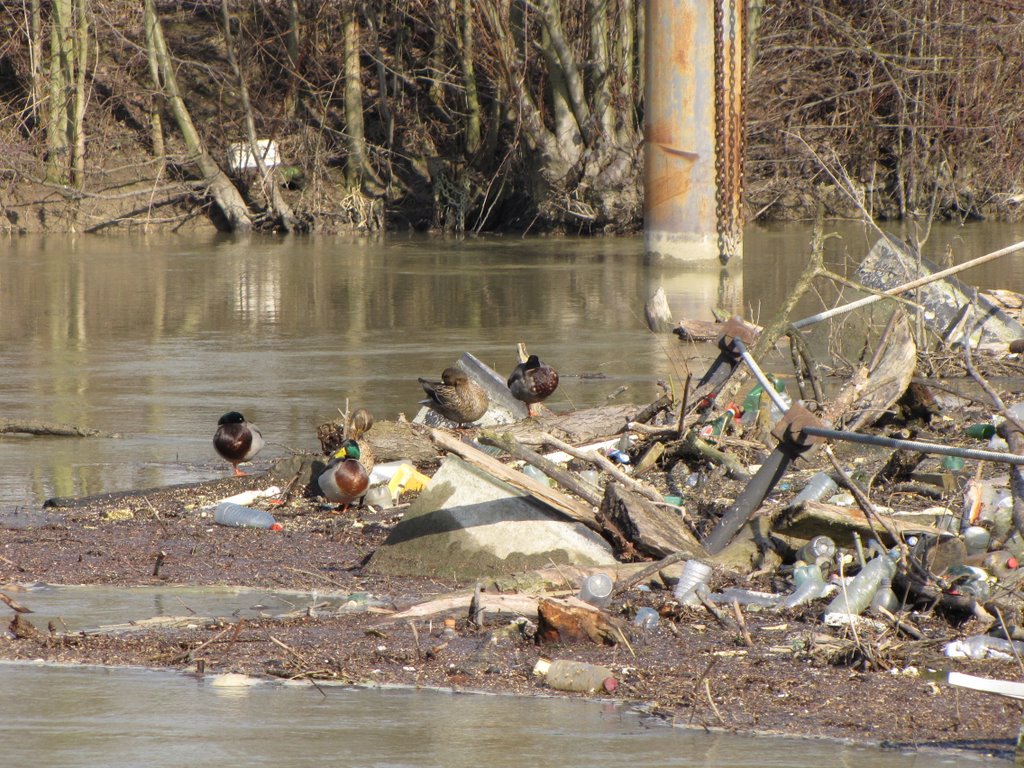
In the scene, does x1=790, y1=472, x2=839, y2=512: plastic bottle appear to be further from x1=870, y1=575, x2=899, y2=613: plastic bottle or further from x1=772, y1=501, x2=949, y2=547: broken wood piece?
x1=870, y1=575, x2=899, y2=613: plastic bottle

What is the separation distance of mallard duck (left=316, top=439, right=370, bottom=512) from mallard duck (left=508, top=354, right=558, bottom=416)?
1738 millimetres

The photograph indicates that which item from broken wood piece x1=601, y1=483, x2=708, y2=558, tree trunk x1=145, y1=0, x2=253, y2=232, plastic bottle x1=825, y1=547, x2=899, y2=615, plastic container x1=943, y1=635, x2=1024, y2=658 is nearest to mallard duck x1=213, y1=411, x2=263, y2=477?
broken wood piece x1=601, y1=483, x2=708, y2=558

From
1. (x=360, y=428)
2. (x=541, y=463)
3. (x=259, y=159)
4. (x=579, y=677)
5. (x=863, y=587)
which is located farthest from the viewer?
(x=259, y=159)

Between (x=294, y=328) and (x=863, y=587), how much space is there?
7991 mm

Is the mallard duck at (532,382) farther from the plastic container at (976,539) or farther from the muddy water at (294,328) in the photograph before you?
the plastic container at (976,539)

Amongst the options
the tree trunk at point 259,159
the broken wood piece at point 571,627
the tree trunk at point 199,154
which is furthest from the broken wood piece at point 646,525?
the tree trunk at point 199,154

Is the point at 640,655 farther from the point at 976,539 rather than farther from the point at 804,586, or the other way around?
the point at 976,539

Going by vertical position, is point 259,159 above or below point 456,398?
above

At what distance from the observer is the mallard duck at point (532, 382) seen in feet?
24.8

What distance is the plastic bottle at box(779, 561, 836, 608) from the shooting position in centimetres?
446

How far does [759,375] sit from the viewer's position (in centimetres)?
498

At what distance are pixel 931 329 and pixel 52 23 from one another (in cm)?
1826

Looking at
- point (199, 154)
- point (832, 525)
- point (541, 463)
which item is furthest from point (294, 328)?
Result: point (199, 154)

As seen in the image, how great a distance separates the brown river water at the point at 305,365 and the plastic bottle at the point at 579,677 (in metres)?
0.11
